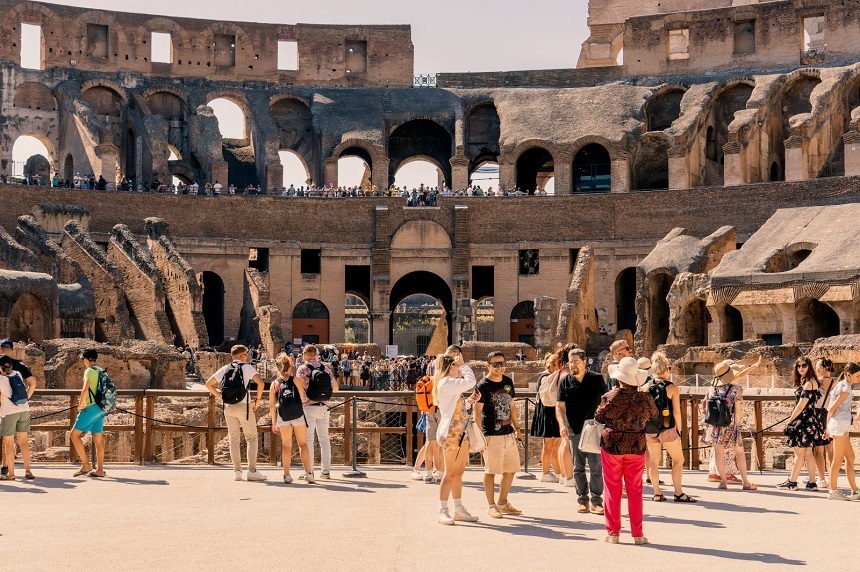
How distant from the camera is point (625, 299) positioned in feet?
150

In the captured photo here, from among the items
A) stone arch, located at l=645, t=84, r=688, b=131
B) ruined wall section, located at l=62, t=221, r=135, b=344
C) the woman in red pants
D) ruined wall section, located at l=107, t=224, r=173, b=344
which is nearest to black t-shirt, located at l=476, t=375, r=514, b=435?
the woman in red pants

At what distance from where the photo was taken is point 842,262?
3259 cm

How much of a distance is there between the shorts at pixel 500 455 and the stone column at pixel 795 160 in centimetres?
3566

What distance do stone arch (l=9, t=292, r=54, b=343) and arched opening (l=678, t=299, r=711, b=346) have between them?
720 inches

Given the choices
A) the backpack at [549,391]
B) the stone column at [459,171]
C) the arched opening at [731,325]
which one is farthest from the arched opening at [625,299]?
the backpack at [549,391]

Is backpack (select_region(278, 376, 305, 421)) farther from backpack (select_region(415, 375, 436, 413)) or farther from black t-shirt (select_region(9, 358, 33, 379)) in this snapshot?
black t-shirt (select_region(9, 358, 33, 379))

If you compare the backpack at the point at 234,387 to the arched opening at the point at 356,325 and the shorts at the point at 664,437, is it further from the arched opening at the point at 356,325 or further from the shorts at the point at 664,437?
the arched opening at the point at 356,325

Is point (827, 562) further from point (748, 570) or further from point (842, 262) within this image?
point (842, 262)

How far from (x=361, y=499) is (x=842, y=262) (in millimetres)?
23369

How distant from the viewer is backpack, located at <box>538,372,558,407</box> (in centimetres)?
1324

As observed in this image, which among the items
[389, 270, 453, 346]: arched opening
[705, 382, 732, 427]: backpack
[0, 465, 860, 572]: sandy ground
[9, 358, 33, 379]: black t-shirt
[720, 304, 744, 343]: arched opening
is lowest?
[0, 465, 860, 572]: sandy ground

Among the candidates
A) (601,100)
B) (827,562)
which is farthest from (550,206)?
(827,562)

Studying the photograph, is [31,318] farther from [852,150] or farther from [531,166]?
[852,150]

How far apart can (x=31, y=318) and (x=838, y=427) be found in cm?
2547
